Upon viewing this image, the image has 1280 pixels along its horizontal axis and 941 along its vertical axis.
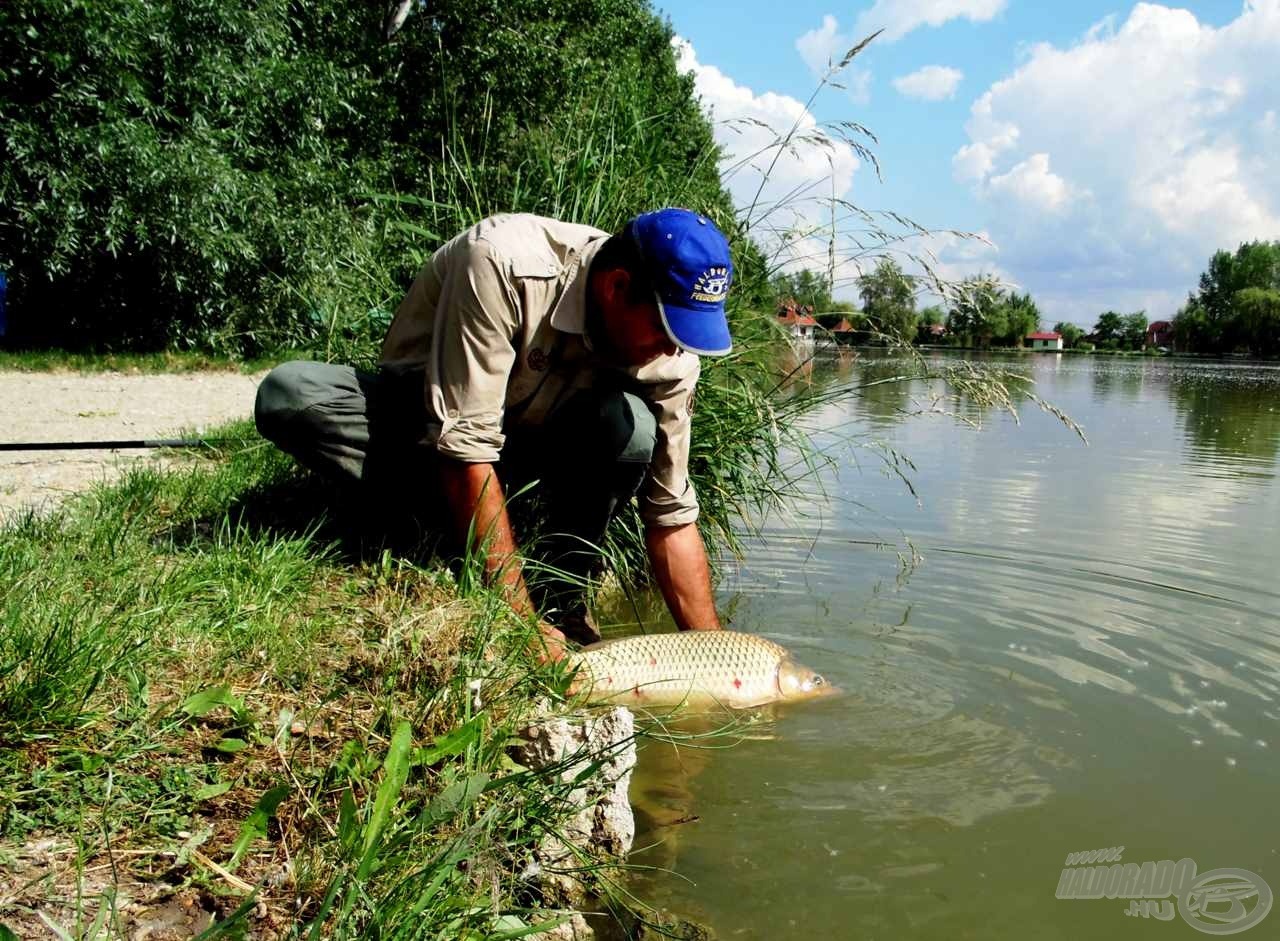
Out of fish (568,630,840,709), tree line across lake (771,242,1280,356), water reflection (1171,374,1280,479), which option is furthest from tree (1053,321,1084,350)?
fish (568,630,840,709)

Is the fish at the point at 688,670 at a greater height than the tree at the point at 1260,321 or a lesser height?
lesser

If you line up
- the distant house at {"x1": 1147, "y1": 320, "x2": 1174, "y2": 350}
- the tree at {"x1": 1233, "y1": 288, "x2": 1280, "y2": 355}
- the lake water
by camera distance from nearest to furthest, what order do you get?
the lake water → the tree at {"x1": 1233, "y1": 288, "x2": 1280, "y2": 355} → the distant house at {"x1": 1147, "y1": 320, "x2": 1174, "y2": 350}

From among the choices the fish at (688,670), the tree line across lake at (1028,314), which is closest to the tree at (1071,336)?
the tree line across lake at (1028,314)

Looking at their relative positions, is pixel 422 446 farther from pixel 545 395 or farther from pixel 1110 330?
pixel 1110 330

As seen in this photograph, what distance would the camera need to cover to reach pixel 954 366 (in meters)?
4.22

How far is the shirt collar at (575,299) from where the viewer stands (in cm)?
307

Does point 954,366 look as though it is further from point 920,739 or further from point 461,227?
point 461,227

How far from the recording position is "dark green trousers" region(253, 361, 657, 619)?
10.4 feet

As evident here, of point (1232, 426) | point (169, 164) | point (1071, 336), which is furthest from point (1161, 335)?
point (169, 164)

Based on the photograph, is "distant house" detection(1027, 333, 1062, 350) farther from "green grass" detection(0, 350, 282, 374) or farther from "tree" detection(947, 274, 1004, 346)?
"tree" detection(947, 274, 1004, 346)

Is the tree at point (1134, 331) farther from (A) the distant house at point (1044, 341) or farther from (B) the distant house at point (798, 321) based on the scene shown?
(B) the distant house at point (798, 321)

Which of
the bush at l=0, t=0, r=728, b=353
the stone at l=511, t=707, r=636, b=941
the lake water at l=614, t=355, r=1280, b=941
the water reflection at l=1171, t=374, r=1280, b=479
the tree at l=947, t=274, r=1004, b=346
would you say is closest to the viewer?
the stone at l=511, t=707, r=636, b=941

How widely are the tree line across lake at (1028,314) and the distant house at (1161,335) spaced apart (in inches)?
5.1

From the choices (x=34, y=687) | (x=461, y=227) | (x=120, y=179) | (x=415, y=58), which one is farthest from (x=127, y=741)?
(x=415, y=58)
